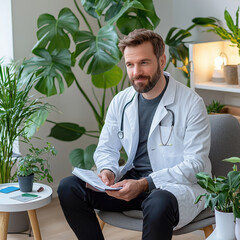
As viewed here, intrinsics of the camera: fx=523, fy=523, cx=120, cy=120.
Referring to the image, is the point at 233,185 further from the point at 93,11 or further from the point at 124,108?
the point at 93,11

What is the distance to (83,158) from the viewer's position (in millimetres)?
3230

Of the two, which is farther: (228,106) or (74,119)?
(74,119)

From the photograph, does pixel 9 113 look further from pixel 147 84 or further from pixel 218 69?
pixel 218 69

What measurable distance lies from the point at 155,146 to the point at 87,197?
1.25 ft

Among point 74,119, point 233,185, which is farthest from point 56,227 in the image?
point 233,185

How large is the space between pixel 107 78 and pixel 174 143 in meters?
0.88

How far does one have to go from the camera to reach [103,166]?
7.98 ft

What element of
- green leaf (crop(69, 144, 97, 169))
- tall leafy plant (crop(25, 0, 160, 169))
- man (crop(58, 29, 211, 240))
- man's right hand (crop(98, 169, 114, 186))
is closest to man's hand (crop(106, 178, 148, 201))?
man (crop(58, 29, 211, 240))

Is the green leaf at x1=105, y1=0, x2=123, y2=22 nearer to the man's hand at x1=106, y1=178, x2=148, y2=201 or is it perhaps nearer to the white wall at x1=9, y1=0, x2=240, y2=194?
the white wall at x1=9, y1=0, x2=240, y2=194

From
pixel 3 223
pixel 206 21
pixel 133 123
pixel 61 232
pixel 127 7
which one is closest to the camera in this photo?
pixel 133 123

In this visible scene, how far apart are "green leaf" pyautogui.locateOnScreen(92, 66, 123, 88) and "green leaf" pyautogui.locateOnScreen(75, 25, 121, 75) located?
0.50 ft

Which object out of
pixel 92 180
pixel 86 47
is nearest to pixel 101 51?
pixel 86 47

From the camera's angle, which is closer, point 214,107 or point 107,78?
point 107,78

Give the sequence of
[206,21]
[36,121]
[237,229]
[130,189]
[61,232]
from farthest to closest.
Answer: [206,21], [61,232], [36,121], [130,189], [237,229]
